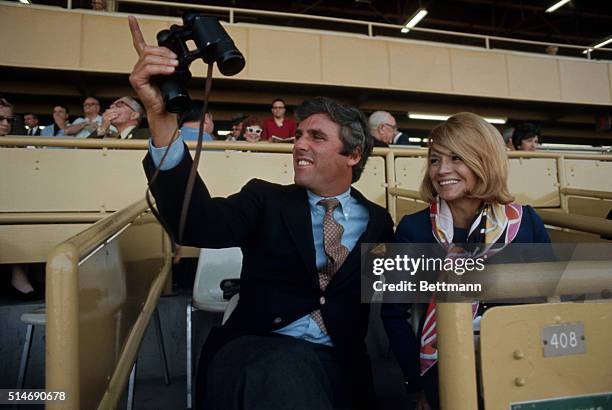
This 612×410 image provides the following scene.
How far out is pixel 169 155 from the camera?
91 cm

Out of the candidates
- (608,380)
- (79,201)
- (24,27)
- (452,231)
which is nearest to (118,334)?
(452,231)

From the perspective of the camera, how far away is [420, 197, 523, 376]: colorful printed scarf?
1059mm

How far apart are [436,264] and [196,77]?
6.60m

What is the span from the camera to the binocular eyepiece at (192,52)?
31.8 inches

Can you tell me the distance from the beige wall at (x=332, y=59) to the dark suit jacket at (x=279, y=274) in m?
6.04

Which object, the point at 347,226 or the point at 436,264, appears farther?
the point at 347,226

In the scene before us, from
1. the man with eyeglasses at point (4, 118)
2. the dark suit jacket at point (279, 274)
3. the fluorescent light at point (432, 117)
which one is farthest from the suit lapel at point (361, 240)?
the fluorescent light at point (432, 117)

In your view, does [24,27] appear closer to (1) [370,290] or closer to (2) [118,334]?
(2) [118,334]

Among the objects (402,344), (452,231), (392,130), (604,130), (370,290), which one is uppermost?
(604,130)

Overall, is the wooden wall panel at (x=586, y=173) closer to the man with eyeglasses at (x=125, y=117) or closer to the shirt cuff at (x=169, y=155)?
the shirt cuff at (x=169, y=155)

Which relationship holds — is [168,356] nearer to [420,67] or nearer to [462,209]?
[462,209]

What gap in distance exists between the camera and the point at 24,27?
5.97 meters

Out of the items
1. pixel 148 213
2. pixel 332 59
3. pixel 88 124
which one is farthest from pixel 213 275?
pixel 332 59

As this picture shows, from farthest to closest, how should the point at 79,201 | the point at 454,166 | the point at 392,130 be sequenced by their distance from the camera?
the point at 392,130 → the point at 79,201 → the point at 454,166
